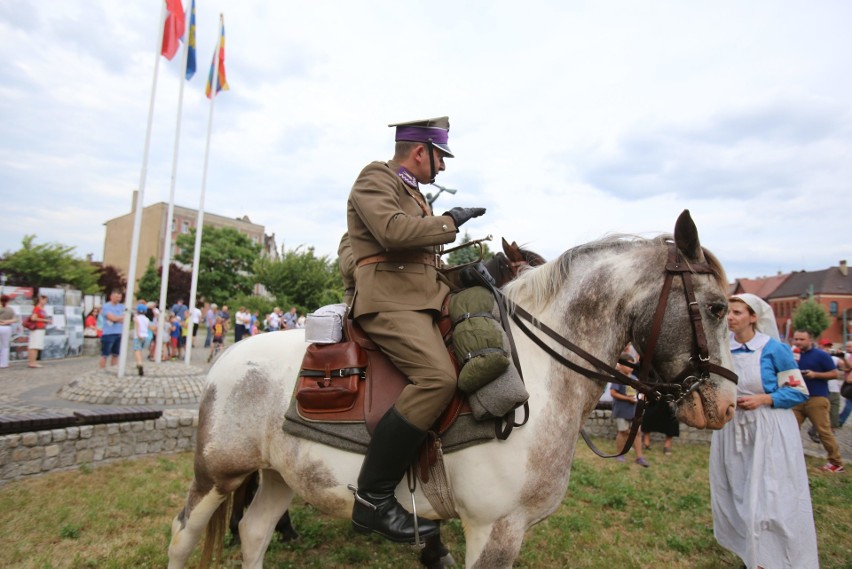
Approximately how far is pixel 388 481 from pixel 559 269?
1603 millimetres

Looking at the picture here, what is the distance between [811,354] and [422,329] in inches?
377

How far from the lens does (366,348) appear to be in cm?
300

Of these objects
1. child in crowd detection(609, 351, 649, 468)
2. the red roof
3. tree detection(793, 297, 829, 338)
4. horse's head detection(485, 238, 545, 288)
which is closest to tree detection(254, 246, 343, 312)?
child in crowd detection(609, 351, 649, 468)

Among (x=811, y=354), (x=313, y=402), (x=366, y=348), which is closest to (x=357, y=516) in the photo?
(x=313, y=402)

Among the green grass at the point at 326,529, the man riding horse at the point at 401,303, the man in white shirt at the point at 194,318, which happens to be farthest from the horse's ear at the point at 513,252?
the man in white shirt at the point at 194,318

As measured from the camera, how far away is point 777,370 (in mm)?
4695

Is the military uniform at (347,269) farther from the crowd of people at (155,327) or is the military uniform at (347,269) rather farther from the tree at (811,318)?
the tree at (811,318)

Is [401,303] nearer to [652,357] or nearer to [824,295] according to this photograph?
[652,357]

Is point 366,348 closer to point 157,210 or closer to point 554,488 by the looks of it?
point 554,488

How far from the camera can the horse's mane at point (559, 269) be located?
9.67ft

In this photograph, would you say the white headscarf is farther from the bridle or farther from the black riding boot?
the black riding boot

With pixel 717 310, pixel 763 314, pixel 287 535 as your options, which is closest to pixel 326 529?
pixel 287 535

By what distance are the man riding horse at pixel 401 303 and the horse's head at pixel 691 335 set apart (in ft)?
3.79

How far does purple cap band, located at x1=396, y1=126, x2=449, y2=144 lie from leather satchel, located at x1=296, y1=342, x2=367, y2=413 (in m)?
1.35
